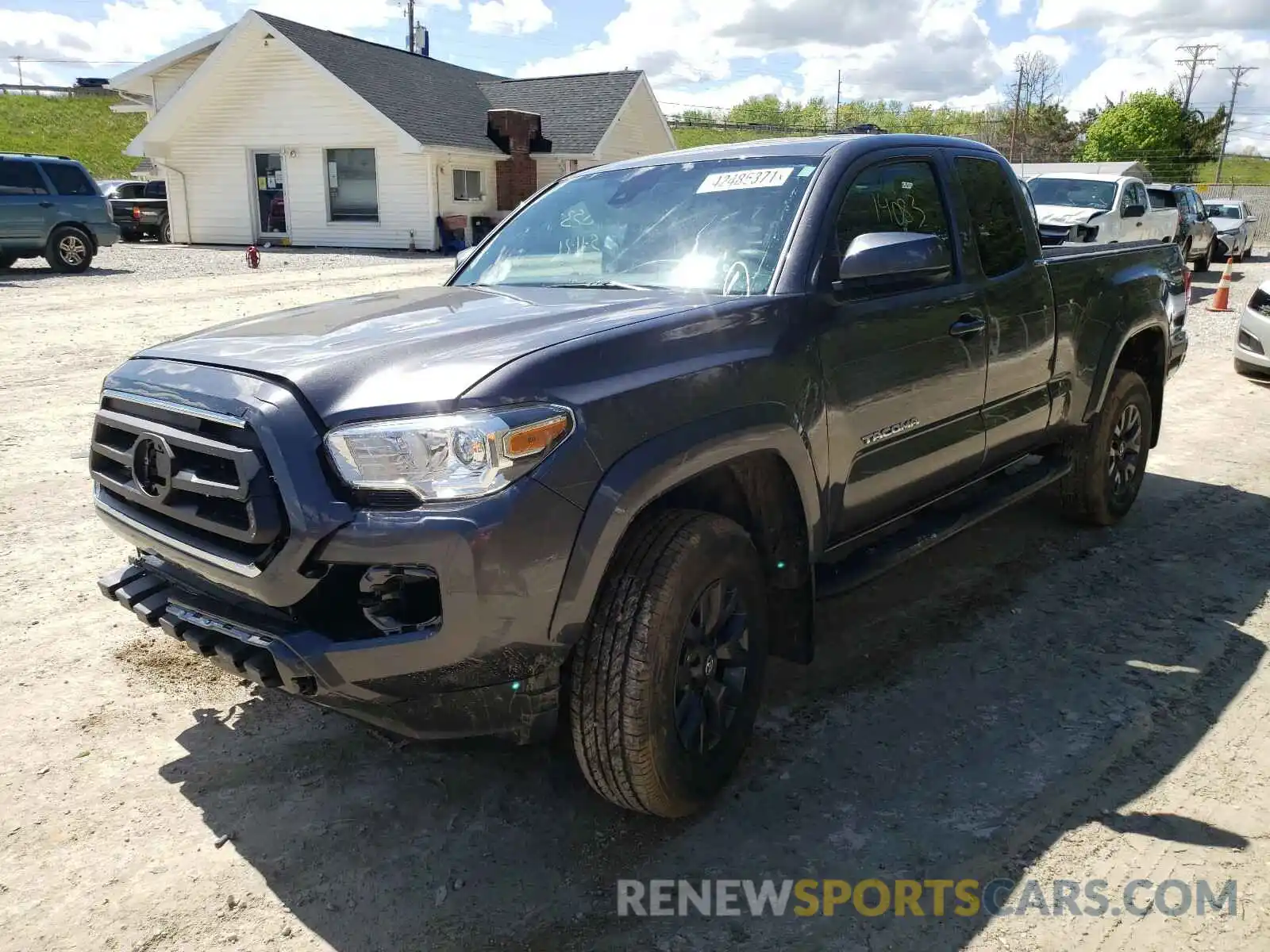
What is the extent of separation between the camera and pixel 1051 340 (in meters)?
4.61

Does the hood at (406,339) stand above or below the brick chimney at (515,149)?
below

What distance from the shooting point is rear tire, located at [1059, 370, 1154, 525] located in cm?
523

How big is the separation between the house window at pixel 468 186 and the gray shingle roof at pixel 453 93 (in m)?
0.90

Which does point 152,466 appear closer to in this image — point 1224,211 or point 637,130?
point 637,130

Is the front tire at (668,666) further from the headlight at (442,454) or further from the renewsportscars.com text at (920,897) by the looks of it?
the headlight at (442,454)

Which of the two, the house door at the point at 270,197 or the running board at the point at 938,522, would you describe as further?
the house door at the point at 270,197

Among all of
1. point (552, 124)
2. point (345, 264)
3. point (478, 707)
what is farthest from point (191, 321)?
point (552, 124)

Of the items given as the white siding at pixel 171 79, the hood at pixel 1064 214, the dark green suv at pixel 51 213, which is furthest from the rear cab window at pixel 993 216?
the white siding at pixel 171 79

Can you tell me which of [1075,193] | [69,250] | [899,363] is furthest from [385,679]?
[69,250]

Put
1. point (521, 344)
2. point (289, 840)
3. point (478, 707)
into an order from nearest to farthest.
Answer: point (478, 707), point (521, 344), point (289, 840)

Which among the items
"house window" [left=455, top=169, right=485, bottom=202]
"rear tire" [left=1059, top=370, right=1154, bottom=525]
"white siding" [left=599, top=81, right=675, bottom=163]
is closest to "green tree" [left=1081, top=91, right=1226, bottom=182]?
"white siding" [left=599, top=81, right=675, bottom=163]

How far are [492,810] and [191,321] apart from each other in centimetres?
1097

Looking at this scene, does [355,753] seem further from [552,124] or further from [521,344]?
[552,124]

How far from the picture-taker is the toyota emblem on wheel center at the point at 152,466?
2.68 m
